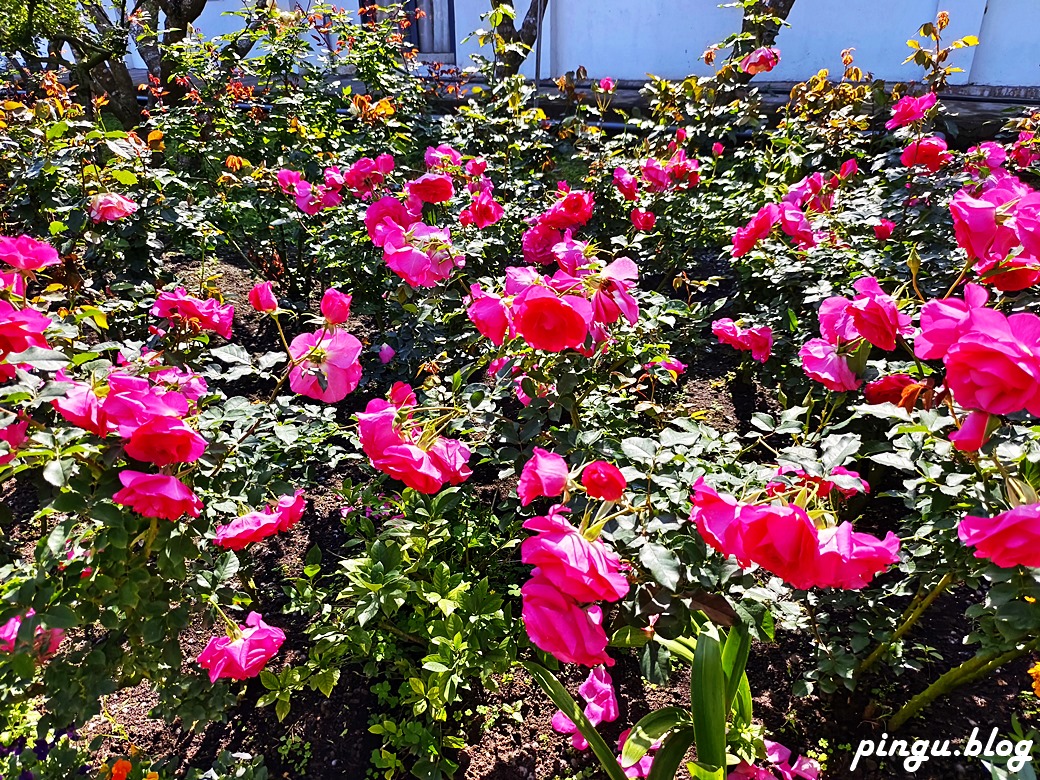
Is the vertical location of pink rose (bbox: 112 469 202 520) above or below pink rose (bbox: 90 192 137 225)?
below

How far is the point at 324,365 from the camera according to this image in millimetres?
1160

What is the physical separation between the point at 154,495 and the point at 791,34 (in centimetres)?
781

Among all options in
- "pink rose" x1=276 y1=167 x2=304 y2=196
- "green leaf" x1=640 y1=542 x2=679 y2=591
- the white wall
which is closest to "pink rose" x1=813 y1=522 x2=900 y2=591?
"green leaf" x1=640 y1=542 x2=679 y2=591

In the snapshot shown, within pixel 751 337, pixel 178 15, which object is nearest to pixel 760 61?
pixel 751 337

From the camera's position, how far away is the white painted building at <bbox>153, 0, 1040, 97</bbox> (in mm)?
6508

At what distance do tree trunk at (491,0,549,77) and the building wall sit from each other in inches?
46.0

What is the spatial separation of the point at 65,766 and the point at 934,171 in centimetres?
258

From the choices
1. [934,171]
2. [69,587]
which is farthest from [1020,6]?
[69,587]

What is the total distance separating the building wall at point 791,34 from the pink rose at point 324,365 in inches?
241

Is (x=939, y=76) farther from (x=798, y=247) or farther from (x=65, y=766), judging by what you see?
(x=65, y=766)

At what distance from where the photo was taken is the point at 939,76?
8.61 feet

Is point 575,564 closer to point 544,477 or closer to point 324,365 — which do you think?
point 544,477

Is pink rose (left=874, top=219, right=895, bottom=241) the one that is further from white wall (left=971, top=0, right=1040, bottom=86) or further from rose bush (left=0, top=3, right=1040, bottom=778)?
white wall (left=971, top=0, right=1040, bottom=86)

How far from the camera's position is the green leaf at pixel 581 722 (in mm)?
1130
